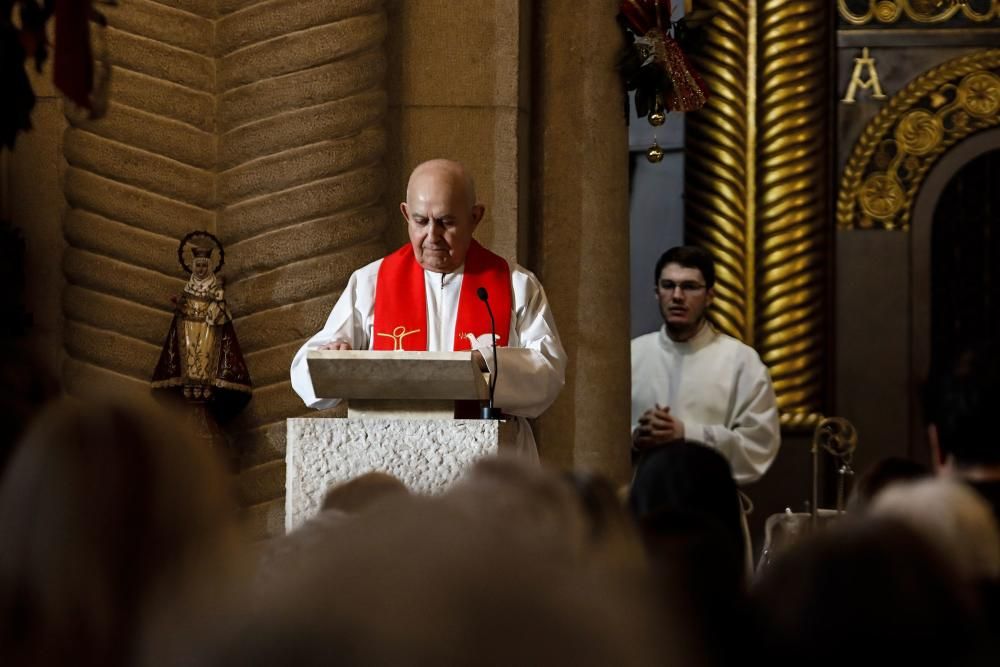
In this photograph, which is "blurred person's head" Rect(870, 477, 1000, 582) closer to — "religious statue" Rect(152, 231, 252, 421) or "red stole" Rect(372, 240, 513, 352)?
"red stole" Rect(372, 240, 513, 352)

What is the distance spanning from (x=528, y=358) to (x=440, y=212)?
0.66 m

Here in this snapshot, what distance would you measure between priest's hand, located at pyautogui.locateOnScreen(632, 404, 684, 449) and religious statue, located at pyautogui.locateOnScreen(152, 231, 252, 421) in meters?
1.70

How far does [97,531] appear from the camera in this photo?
1543 millimetres

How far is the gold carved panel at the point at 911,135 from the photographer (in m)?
Result: 9.52

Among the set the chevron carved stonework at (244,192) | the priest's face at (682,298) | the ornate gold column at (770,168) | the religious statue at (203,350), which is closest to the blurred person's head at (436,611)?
the religious statue at (203,350)

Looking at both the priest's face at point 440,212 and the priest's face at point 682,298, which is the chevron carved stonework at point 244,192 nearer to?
the priest's face at point 440,212

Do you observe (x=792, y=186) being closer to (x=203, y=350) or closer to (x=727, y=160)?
(x=727, y=160)

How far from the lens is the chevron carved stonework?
7.34 metres

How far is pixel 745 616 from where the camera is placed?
5.34 ft

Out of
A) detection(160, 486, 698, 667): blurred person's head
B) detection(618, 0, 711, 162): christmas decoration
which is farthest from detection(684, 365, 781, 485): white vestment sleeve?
detection(160, 486, 698, 667): blurred person's head

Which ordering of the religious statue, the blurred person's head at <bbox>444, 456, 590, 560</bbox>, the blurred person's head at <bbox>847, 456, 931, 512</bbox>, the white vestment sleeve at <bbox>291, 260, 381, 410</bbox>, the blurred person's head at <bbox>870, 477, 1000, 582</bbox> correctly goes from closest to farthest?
the blurred person's head at <bbox>444, 456, 590, 560</bbox> < the blurred person's head at <bbox>870, 477, 1000, 582</bbox> < the blurred person's head at <bbox>847, 456, 931, 512</bbox> < the white vestment sleeve at <bbox>291, 260, 381, 410</bbox> < the religious statue

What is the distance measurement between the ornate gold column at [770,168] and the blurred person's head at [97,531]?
8118 mm

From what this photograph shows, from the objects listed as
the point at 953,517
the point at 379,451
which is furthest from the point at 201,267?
the point at 953,517

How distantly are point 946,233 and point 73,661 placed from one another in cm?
868
